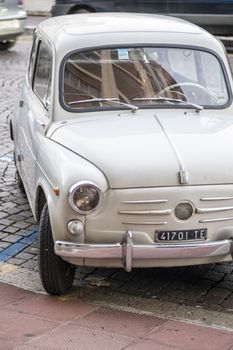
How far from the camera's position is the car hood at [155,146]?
4.44 metres

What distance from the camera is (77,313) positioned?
453 cm

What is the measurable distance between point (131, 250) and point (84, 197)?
430mm

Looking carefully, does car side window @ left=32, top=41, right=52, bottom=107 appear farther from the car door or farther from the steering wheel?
the steering wheel

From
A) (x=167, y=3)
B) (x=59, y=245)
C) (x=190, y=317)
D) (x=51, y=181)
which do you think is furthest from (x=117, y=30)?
(x=167, y=3)

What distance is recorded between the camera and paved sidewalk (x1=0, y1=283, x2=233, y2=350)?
4.06 metres

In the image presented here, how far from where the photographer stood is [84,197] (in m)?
4.40

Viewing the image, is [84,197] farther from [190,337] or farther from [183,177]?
[190,337]

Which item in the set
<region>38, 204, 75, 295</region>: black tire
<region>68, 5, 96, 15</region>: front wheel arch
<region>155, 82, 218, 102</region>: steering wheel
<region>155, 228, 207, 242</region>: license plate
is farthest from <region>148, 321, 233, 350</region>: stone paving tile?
<region>68, 5, 96, 15</region>: front wheel arch

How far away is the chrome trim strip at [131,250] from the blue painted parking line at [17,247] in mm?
1230

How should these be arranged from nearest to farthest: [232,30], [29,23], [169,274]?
[169,274], [232,30], [29,23]

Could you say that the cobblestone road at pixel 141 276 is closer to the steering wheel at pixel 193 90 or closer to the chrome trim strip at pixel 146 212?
the chrome trim strip at pixel 146 212

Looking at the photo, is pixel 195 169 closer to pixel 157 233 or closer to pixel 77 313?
pixel 157 233

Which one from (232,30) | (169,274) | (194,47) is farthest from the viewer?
(232,30)

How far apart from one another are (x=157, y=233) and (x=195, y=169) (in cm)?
46
